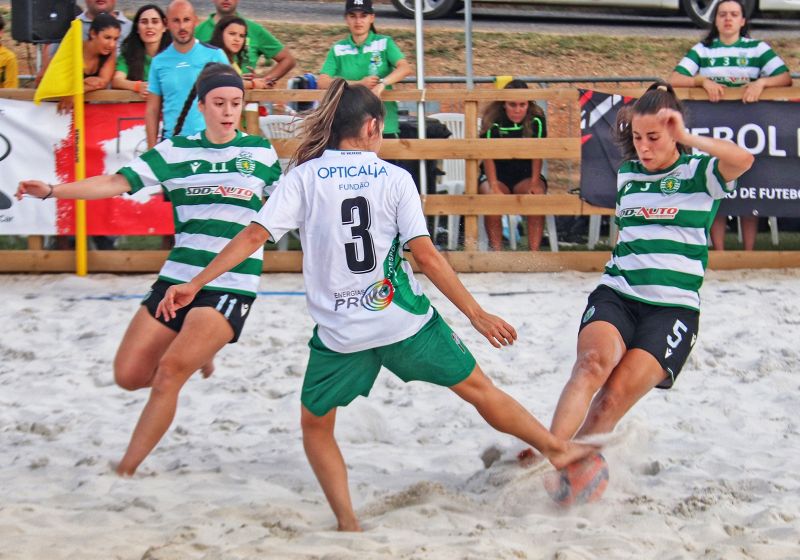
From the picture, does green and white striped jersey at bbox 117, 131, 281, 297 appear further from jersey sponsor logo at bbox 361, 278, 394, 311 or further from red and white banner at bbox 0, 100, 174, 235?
red and white banner at bbox 0, 100, 174, 235

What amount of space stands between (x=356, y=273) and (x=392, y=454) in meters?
1.60

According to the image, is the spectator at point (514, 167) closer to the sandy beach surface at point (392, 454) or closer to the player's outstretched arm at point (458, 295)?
the sandy beach surface at point (392, 454)

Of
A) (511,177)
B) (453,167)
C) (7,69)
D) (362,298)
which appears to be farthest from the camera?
(453,167)

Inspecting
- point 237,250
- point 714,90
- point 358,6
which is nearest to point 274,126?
point 358,6

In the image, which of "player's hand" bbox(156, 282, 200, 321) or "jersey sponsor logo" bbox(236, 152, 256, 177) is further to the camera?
"jersey sponsor logo" bbox(236, 152, 256, 177)

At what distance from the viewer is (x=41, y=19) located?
8.75m

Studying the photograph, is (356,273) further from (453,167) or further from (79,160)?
(453,167)

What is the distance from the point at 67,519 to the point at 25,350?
286 centimetres

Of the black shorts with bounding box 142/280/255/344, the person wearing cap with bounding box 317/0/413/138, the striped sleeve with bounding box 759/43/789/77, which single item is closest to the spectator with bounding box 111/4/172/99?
the person wearing cap with bounding box 317/0/413/138

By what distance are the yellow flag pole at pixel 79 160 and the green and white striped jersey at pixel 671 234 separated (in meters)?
4.99

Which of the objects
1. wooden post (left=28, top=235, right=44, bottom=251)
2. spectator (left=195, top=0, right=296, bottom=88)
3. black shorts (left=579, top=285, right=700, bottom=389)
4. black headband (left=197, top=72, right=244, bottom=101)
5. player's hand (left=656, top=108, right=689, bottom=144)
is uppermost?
spectator (left=195, top=0, right=296, bottom=88)

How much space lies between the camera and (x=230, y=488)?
4.81 m

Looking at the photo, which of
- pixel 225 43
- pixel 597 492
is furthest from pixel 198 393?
pixel 225 43

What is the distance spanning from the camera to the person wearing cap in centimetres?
867
